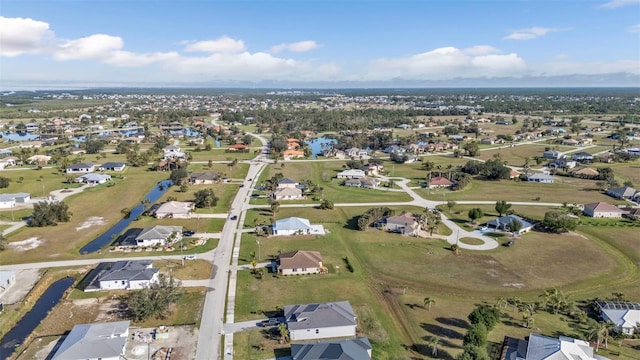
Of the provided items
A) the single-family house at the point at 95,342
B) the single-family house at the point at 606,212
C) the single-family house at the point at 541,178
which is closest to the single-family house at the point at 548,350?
the single-family house at the point at 95,342

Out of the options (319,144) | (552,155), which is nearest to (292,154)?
(319,144)

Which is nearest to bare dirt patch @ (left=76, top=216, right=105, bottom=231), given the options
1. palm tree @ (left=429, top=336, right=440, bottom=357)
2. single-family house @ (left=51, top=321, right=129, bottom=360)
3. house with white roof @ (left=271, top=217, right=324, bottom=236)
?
house with white roof @ (left=271, top=217, right=324, bottom=236)

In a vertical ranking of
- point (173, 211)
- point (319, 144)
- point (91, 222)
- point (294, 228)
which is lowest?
point (91, 222)

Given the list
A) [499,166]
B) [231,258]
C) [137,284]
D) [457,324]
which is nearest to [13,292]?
[137,284]

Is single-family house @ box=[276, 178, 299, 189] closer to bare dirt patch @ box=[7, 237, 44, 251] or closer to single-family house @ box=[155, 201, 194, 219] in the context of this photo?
single-family house @ box=[155, 201, 194, 219]

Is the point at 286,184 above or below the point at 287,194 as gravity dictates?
above

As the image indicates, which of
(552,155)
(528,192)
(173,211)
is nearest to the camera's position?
(173,211)

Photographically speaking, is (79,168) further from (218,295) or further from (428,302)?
(428,302)
